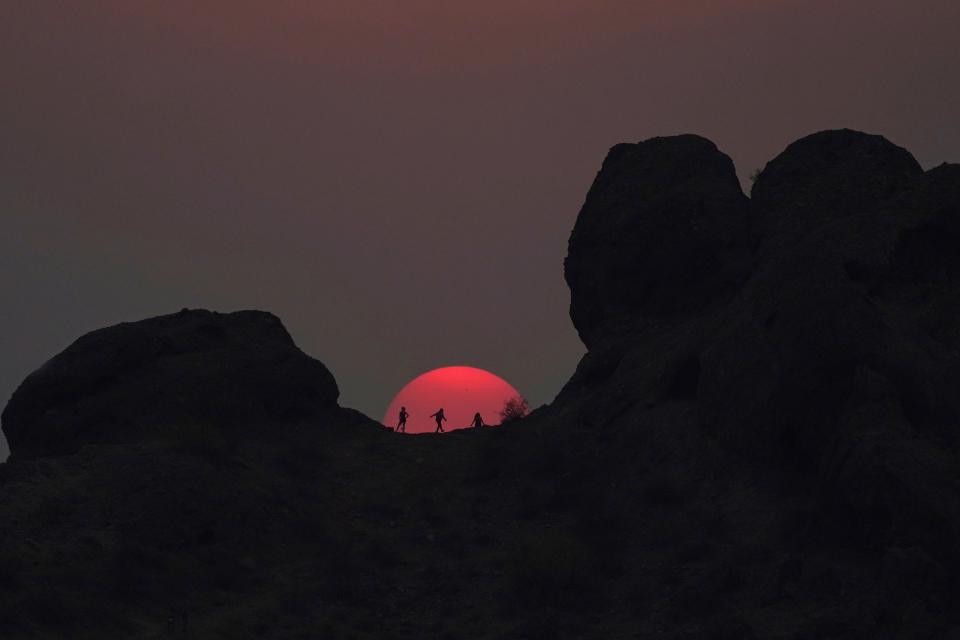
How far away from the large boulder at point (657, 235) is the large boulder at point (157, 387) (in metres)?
9.50

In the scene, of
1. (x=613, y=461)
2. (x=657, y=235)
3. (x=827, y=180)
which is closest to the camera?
(x=613, y=461)

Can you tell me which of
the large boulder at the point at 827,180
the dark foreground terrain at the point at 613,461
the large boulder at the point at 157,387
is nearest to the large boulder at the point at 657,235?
the dark foreground terrain at the point at 613,461

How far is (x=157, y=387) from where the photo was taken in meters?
39.3

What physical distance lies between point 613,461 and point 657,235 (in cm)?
880

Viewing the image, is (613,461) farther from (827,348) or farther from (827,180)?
(827,180)

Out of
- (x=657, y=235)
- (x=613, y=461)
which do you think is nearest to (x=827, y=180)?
(x=657, y=235)

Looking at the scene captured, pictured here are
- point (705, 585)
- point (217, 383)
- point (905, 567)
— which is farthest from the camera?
point (217, 383)

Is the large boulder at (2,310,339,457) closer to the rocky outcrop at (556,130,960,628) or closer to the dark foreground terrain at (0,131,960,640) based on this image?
the dark foreground terrain at (0,131,960,640)

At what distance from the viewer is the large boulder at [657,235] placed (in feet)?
131

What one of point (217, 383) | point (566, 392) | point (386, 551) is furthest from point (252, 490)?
point (566, 392)

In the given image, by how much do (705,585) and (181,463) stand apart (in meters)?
14.0

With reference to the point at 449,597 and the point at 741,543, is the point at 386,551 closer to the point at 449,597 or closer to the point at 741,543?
the point at 449,597

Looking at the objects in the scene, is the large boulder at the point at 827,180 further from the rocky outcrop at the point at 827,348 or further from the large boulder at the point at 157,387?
the large boulder at the point at 157,387

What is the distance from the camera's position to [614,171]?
44750 millimetres
